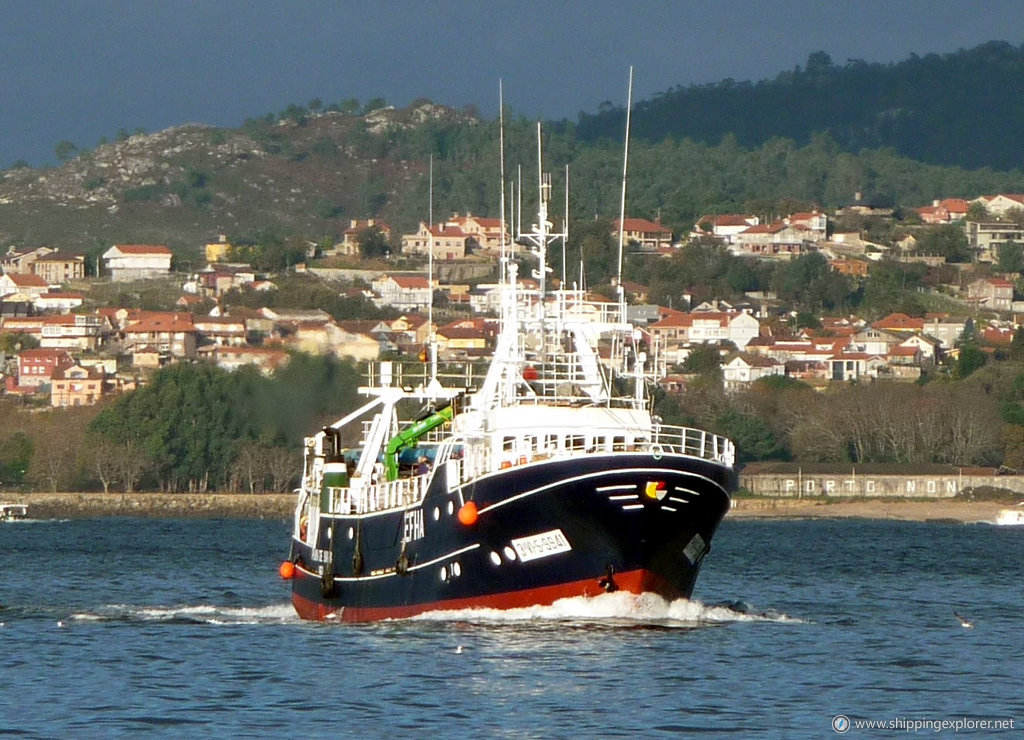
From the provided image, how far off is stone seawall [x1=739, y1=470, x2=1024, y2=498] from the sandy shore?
123cm

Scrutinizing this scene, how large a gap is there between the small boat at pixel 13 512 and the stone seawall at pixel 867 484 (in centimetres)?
4922

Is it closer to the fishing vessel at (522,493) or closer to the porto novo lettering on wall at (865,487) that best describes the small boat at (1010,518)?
the porto novo lettering on wall at (865,487)

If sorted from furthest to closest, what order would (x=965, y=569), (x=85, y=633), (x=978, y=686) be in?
(x=965, y=569) → (x=85, y=633) → (x=978, y=686)

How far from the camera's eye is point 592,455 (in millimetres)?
45969

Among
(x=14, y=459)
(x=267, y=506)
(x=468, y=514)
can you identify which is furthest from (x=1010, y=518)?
(x=468, y=514)

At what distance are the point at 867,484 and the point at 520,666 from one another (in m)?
115

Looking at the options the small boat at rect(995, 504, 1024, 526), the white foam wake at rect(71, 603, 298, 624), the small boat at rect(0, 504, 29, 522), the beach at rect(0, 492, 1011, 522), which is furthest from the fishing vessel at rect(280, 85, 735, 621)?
the small boat at rect(0, 504, 29, 522)

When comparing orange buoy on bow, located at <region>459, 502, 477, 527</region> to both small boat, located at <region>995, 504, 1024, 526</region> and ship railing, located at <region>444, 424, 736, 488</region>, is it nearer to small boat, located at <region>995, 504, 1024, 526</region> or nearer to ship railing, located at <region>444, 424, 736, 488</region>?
ship railing, located at <region>444, 424, 736, 488</region>

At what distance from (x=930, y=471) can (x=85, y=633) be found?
362ft

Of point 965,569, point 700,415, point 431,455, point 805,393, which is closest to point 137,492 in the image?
point 700,415

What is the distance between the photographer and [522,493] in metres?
46.1

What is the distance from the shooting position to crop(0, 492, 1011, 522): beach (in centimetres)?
14675

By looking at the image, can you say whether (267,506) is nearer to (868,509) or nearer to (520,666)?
(868,509)

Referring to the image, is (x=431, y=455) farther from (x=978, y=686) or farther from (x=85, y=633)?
(x=978, y=686)
